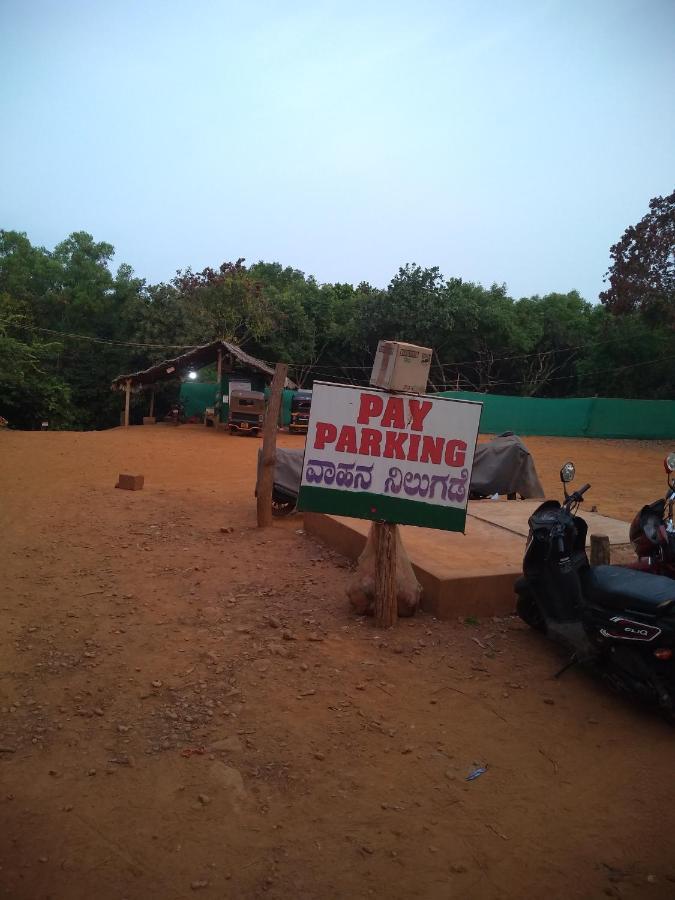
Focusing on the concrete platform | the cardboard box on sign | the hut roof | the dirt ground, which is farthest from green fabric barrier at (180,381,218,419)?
the cardboard box on sign

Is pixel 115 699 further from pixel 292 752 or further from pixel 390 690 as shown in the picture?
pixel 390 690

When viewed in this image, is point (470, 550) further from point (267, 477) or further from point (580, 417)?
point (580, 417)

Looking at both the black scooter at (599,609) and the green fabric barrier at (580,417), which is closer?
the black scooter at (599,609)

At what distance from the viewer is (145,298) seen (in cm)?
3073

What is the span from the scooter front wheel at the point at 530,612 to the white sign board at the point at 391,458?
2.34 feet

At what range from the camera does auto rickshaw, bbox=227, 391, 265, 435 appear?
75.4ft

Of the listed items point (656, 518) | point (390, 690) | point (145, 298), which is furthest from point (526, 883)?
point (145, 298)

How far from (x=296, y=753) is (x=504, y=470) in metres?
7.01

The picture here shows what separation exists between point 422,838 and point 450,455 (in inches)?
102

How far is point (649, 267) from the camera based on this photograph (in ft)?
77.2

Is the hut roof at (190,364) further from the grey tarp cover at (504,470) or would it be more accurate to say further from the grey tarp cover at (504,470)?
the grey tarp cover at (504,470)

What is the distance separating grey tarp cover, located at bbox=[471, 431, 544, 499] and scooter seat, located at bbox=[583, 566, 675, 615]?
5.68m

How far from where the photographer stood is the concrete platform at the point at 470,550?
201 inches

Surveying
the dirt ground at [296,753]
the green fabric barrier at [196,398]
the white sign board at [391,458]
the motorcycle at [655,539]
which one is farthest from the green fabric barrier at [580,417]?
the dirt ground at [296,753]
